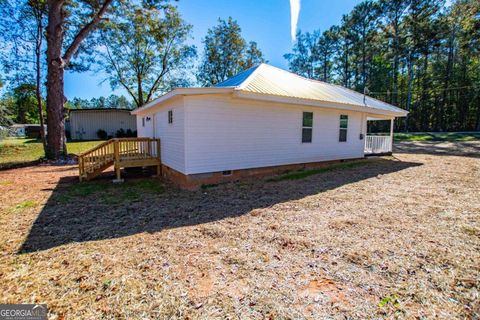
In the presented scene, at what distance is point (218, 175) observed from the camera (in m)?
6.94

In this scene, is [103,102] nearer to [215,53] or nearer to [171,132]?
[215,53]

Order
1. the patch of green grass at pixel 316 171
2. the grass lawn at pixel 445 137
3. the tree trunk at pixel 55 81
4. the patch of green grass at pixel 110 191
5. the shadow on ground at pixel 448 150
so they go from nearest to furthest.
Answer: the patch of green grass at pixel 110 191 → the patch of green grass at pixel 316 171 → the tree trunk at pixel 55 81 → the shadow on ground at pixel 448 150 → the grass lawn at pixel 445 137

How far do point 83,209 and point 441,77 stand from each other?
133 ft

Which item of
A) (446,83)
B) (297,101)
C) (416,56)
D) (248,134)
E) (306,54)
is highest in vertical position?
(306,54)

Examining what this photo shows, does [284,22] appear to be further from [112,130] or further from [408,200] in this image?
[112,130]

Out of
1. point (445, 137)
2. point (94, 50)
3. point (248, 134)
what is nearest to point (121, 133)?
point (94, 50)

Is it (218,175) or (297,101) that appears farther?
(297,101)

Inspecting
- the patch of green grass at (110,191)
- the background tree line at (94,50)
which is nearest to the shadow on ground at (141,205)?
the patch of green grass at (110,191)

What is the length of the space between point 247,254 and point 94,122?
88.2 ft

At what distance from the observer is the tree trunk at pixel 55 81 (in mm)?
11297

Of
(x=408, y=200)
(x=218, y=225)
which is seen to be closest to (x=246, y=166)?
(x=218, y=225)

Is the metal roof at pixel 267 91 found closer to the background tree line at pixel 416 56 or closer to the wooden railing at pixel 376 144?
the wooden railing at pixel 376 144

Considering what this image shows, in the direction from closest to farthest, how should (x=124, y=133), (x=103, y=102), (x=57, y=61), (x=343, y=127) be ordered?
1. (x=343, y=127)
2. (x=57, y=61)
3. (x=124, y=133)
4. (x=103, y=102)

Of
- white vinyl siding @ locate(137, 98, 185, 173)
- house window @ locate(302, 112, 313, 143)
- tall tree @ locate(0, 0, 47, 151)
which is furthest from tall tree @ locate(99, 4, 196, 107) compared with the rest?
house window @ locate(302, 112, 313, 143)
